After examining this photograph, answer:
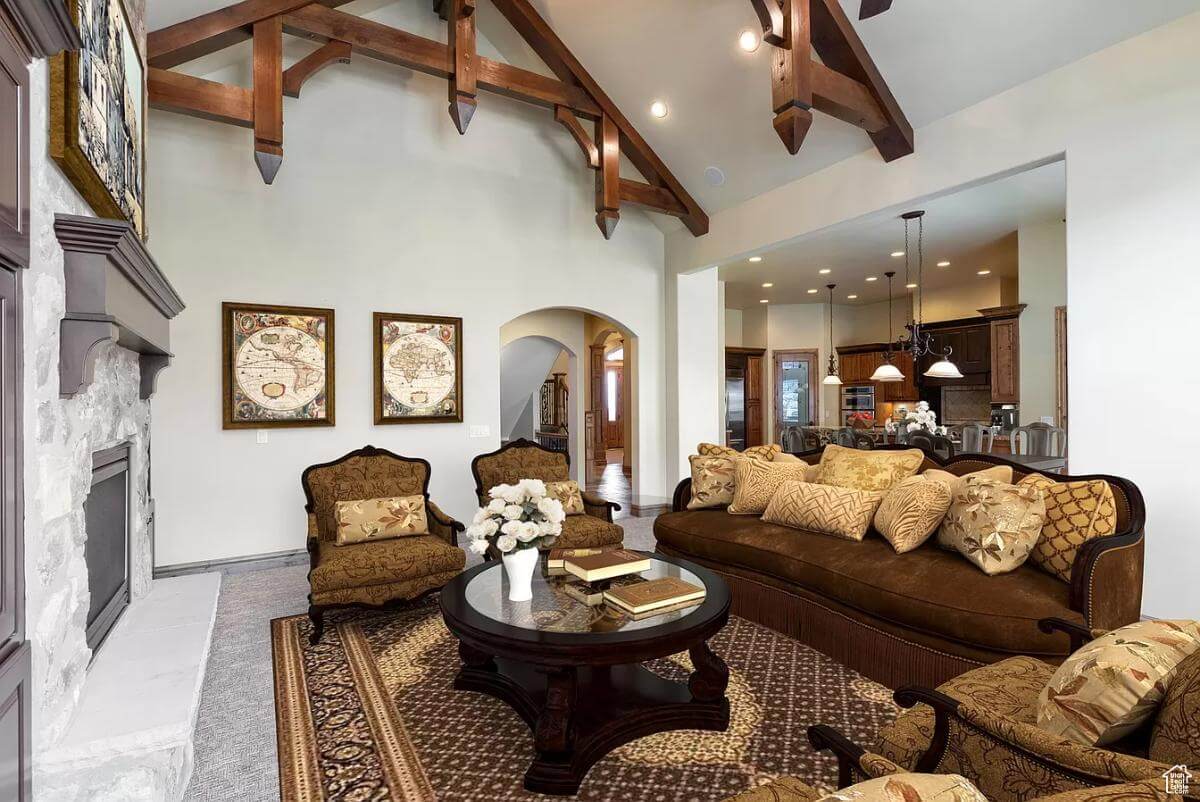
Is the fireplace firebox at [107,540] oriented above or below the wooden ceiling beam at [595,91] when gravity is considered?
below

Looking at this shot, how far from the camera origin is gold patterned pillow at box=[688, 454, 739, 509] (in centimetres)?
419

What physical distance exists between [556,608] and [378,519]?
1805mm

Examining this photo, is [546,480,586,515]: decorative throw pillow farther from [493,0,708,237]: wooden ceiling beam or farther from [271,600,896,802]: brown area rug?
[493,0,708,237]: wooden ceiling beam

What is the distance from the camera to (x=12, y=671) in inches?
57.0

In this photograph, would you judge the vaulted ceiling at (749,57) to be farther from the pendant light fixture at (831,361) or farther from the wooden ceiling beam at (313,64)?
the pendant light fixture at (831,361)

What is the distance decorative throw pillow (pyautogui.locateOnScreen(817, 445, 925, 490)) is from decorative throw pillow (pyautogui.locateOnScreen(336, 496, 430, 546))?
2530 mm

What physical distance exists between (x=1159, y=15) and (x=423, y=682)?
484 cm

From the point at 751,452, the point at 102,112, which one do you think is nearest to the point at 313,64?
the point at 102,112

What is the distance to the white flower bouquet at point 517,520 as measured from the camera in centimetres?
257

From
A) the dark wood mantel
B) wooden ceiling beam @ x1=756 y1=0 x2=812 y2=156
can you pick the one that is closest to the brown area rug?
the dark wood mantel

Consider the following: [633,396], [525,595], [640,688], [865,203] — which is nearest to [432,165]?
[633,396]

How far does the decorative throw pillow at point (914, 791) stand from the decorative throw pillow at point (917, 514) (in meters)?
2.34

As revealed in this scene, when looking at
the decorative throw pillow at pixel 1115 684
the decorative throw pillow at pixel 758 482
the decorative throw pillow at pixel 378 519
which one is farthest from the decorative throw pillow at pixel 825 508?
the decorative throw pillow at pixel 378 519

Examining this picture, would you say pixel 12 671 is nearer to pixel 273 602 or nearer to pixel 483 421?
pixel 273 602
